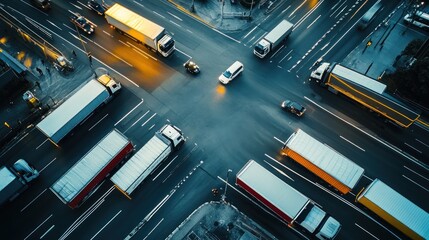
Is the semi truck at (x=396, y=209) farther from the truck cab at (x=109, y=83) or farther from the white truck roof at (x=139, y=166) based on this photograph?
the truck cab at (x=109, y=83)

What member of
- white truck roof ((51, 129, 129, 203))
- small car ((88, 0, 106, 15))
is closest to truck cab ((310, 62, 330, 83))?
white truck roof ((51, 129, 129, 203))

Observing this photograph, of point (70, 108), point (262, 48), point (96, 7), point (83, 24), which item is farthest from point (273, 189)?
point (96, 7)

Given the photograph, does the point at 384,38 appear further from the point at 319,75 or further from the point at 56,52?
the point at 56,52

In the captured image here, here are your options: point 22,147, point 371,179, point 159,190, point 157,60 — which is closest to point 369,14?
point 371,179

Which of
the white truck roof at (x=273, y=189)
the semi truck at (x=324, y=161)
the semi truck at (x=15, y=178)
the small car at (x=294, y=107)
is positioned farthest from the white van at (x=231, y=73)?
the semi truck at (x=15, y=178)

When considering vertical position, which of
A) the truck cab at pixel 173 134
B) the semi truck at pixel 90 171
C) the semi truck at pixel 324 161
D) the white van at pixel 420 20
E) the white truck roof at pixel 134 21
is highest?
the white van at pixel 420 20

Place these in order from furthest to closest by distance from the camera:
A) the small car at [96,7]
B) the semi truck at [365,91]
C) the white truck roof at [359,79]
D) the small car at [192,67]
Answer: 1. the small car at [96,7]
2. the small car at [192,67]
3. the white truck roof at [359,79]
4. the semi truck at [365,91]

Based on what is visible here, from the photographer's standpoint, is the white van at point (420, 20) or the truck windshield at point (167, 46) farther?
the white van at point (420, 20)
